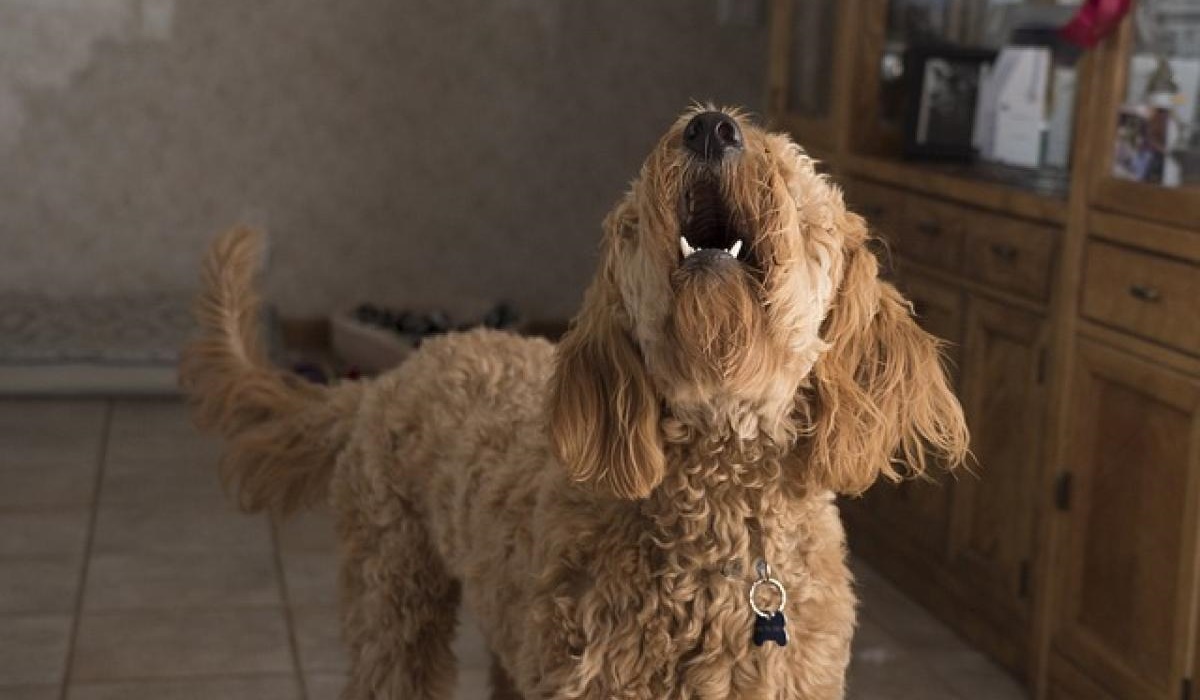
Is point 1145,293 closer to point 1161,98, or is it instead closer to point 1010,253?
point 1161,98

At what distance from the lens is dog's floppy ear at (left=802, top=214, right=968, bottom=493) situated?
1816mm

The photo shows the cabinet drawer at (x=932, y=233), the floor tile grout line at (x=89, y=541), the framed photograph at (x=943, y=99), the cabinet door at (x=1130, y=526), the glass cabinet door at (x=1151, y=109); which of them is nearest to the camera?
the cabinet door at (x=1130, y=526)

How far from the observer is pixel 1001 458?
11.5ft

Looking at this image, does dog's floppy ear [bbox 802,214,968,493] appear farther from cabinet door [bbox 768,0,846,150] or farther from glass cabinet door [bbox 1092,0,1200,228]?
cabinet door [bbox 768,0,846,150]

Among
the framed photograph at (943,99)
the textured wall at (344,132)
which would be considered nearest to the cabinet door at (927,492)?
the framed photograph at (943,99)

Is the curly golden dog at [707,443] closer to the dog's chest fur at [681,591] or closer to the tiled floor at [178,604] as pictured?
the dog's chest fur at [681,591]

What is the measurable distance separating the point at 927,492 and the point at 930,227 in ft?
2.05

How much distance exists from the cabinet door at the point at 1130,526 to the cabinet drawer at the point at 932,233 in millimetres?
583

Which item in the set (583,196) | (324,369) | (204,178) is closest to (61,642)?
(324,369)

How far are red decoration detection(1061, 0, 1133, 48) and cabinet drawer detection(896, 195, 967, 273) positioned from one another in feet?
2.09

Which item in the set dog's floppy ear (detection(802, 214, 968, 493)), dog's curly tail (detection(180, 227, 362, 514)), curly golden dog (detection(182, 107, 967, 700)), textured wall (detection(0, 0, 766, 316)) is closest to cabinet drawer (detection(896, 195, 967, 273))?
dog's curly tail (detection(180, 227, 362, 514))

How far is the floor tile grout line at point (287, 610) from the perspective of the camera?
329cm

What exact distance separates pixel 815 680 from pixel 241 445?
1232 millimetres

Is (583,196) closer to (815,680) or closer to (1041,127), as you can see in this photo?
(1041,127)
